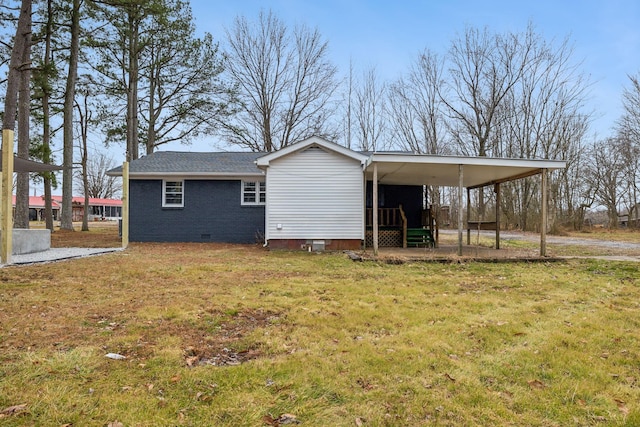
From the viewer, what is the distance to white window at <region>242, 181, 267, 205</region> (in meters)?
14.7

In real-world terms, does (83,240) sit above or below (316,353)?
above

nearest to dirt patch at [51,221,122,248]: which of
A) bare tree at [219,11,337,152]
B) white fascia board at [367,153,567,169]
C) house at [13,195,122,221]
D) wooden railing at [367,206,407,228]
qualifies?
wooden railing at [367,206,407,228]

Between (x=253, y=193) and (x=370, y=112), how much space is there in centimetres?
1638

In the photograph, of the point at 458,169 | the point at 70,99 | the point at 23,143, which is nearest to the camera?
the point at 458,169

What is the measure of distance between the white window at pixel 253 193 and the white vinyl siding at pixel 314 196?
301cm

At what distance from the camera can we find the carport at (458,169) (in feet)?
31.4

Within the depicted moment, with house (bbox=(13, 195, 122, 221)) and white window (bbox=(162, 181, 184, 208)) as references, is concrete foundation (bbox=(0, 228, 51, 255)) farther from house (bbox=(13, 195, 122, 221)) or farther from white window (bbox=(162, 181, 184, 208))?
house (bbox=(13, 195, 122, 221))

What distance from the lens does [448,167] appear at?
413 inches

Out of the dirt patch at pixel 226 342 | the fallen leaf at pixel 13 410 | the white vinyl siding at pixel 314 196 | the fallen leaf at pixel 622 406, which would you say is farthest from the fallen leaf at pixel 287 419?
the white vinyl siding at pixel 314 196

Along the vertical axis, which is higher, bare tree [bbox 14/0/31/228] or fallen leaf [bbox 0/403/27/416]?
bare tree [bbox 14/0/31/228]

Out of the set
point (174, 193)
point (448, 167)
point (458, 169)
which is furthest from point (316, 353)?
point (174, 193)

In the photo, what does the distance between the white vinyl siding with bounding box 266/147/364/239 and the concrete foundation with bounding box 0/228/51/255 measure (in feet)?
19.7

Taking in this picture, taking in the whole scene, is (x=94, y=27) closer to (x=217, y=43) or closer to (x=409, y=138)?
(x=217, y=43)

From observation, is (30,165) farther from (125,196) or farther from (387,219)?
(387,219)
